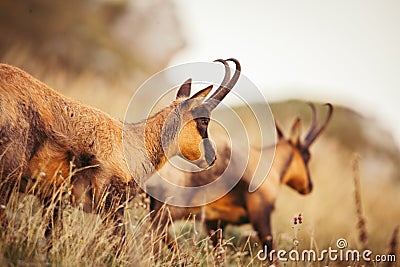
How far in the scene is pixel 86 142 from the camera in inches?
151

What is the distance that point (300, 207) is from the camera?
9.25 m

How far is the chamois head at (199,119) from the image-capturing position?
431 cm

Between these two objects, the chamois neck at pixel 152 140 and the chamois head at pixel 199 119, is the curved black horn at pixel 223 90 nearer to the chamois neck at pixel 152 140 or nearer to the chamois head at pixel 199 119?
the chamois head at pixel 199 119

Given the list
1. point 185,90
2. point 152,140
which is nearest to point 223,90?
point 185,90

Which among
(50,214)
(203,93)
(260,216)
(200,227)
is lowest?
(260,216)

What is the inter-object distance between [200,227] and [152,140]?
105 cm

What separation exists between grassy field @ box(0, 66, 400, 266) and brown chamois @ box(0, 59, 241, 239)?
0.15m

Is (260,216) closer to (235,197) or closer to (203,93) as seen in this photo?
(235,197)

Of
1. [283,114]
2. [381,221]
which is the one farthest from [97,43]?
[381,221]

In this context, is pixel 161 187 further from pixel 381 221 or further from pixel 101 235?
pixel 381 221

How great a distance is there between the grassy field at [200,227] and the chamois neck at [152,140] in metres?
0.32

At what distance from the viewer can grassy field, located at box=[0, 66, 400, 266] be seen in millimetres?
3438

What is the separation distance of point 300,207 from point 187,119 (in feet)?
17.8

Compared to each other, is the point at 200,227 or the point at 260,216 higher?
the point at 200,227
